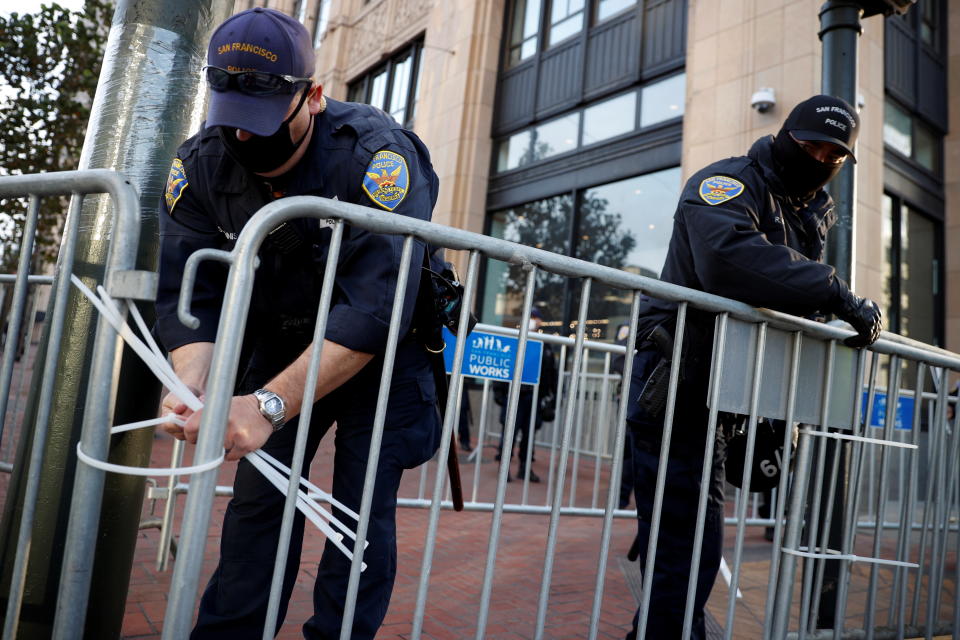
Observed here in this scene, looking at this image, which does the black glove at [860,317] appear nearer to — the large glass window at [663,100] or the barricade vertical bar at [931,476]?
the barricade vertical bar at [931,476]

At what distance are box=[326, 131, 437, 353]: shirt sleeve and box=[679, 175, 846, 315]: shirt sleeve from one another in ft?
3.42

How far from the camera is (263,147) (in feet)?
6.24

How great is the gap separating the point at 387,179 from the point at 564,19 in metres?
10.9

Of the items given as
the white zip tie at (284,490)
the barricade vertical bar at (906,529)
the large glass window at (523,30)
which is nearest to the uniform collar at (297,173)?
the white zip tie at (284,490)

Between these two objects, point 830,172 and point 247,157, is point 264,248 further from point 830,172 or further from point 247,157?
point 830,172

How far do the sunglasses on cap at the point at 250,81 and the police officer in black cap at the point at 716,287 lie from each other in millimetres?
1480

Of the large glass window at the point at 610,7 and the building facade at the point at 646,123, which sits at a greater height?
the large glass window at the point at 610,7

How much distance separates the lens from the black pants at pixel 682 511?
248 centimetres

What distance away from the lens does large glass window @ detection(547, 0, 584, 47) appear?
11367 millimetres

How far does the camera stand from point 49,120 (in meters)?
7.09

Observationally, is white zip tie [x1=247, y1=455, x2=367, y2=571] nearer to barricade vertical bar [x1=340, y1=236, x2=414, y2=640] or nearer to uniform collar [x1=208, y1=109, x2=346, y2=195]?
barricade vertical bar [x1=340, y1=236, x2=414, y2=640]

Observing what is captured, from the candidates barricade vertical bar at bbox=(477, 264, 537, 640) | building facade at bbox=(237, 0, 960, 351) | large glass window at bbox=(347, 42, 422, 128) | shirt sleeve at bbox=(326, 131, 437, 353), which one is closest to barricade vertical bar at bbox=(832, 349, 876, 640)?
barricade vertical bar at bbox=(477, 264, 537, 640)

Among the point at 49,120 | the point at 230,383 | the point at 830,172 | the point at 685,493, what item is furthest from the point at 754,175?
the point at 49,120

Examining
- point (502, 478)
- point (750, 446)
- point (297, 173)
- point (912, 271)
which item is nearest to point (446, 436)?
point (502, 478)
